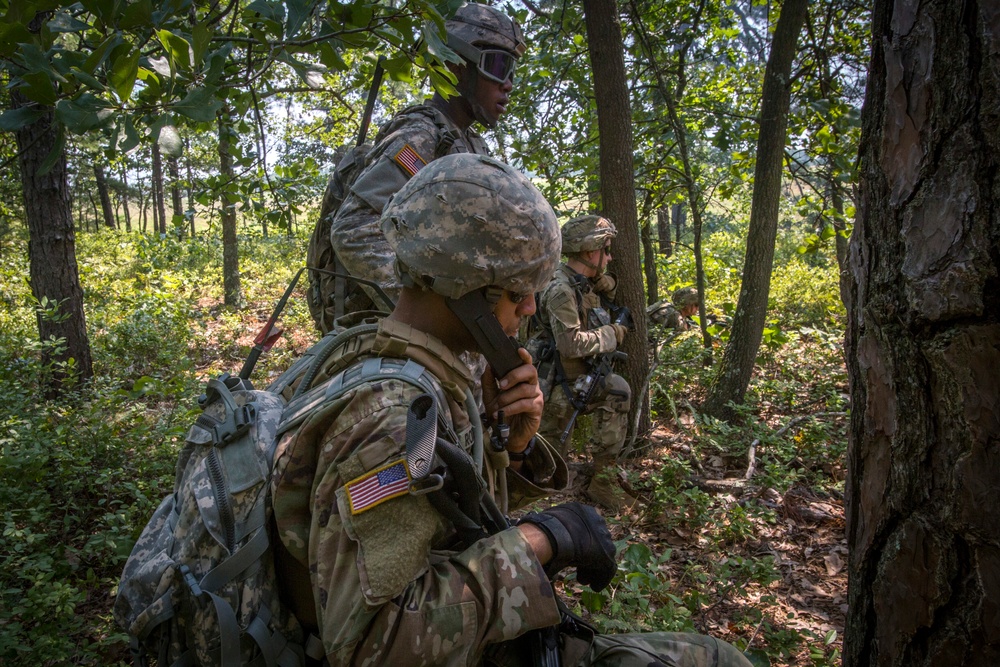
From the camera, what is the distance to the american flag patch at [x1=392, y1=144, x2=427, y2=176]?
3.11 metres

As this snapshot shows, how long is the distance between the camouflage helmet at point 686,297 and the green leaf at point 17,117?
26.0 ft

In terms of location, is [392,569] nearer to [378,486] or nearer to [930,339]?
[378,486]

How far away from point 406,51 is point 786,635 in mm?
2970

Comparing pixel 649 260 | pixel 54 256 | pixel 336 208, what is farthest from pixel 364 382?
pixel 649 260

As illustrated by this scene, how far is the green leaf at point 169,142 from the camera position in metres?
1.81

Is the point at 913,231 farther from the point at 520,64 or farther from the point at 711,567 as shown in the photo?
the point at 520,64

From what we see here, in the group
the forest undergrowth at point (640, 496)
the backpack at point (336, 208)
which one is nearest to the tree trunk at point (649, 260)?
the forest undergrowth at point (640, 496)

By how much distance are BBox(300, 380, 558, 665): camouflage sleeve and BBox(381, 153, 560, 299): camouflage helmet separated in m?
0.37

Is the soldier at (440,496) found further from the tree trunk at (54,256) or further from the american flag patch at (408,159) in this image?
the tree trunk at (54,256)

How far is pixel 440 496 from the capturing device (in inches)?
58.0

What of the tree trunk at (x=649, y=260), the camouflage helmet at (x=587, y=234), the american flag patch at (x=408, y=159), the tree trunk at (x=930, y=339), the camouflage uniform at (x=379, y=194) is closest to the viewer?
the tree trunk at (x=930, y=339)

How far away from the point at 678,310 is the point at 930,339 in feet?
23.5

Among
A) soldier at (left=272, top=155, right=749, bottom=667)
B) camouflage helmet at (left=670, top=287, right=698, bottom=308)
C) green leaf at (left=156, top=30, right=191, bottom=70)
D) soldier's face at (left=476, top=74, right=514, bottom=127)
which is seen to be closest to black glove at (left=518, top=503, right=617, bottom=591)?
soldier at (left=272, top=155, right=749, bottom=667)

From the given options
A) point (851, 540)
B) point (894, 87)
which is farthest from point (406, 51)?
point (851, 540)
